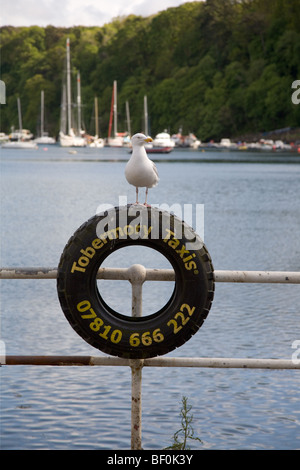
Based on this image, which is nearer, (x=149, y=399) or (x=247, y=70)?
(x=149, y=399)

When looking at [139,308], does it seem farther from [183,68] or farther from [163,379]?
[183,68]

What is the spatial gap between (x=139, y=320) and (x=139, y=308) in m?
0.10

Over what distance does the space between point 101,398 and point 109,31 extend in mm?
192766

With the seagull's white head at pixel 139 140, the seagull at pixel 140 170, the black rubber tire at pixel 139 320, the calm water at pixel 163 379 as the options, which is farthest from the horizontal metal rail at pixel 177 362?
the calm water at pixel 163 379

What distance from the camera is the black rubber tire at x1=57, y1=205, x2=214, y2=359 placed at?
5.46m

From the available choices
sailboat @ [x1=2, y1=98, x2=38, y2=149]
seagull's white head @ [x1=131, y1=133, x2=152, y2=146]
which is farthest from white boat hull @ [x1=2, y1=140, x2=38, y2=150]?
seagull's white head @ [x1=131, y1=133, x2=152, y2=146]

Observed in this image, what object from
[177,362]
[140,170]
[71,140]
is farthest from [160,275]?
[71,140]

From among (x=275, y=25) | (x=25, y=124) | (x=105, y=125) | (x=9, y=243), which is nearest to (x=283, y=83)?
(x=275, y=25)

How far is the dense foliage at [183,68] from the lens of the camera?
468ft

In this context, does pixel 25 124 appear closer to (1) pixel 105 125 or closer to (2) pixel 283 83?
(1) pixel 105 125

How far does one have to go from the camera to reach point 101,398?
8.94 m

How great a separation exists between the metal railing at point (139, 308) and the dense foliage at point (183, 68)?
132m

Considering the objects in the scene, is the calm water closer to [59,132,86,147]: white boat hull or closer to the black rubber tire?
the black rubber tire

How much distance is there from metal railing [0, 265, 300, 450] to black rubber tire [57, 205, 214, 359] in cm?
10
